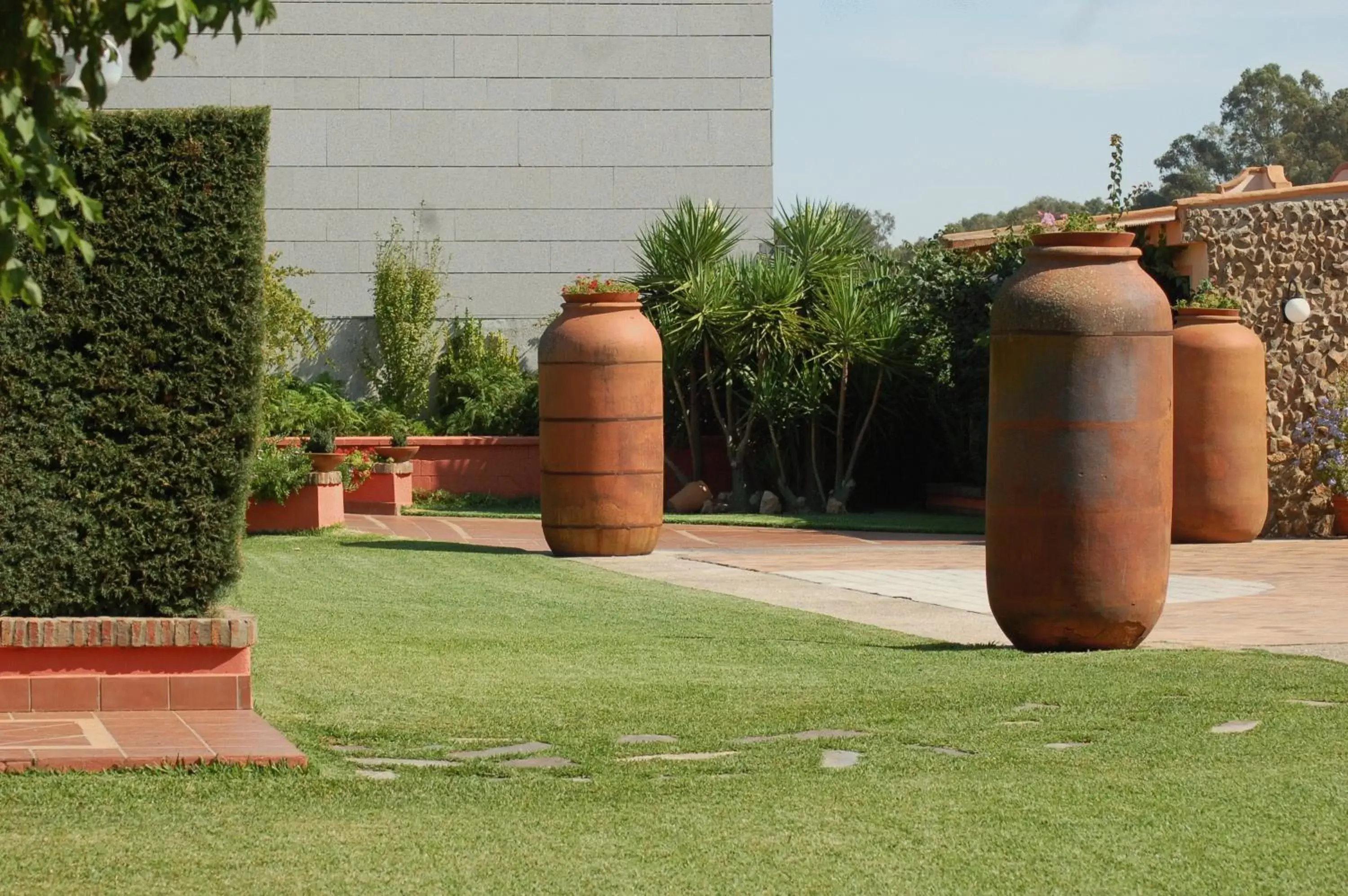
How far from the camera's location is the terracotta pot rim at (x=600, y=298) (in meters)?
13.8

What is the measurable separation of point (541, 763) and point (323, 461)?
1046 cm

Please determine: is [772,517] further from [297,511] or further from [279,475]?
[279,475]

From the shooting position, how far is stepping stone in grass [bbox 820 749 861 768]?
18.5ft

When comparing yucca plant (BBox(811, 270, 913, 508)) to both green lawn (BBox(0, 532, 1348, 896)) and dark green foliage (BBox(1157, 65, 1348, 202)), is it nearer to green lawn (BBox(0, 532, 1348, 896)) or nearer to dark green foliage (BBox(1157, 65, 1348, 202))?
green lawn (BBox(0, 532, 1348, 896))

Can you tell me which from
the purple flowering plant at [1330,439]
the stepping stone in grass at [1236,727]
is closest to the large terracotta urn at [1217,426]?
the purple flowering plant at [1330,439]

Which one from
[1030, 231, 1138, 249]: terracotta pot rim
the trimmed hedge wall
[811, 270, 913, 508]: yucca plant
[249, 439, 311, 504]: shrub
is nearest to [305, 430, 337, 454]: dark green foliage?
[249, 439, 311, 504]: shrub

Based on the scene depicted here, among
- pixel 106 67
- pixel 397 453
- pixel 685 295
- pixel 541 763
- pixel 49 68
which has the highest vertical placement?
pixel 106 67

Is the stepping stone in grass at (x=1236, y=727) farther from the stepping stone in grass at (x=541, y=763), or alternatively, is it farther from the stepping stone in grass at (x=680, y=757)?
the stepping stone in grass at (x=541, y=763)

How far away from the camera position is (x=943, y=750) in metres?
5.89

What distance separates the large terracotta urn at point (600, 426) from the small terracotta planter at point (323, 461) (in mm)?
2715

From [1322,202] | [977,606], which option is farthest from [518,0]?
[977,606]

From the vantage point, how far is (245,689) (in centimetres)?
621

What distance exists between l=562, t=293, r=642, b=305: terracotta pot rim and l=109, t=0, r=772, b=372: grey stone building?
28.9 ft

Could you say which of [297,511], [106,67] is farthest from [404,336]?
[106,67]
